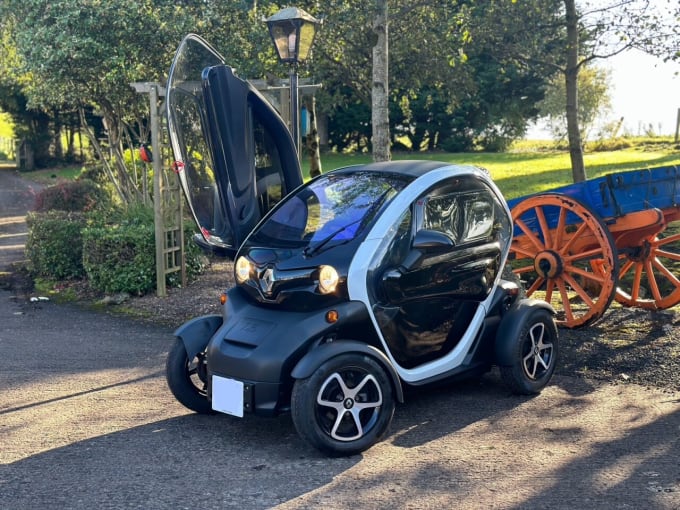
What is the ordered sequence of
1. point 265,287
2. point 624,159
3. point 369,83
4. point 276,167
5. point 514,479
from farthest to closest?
point 624,159 < point 369,83 < point 276,167 < point 265,287 < point 514,479

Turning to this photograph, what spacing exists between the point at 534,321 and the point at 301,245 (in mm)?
1874

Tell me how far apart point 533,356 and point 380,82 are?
6.11m

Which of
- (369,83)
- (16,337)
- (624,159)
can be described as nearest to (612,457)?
(16,337)

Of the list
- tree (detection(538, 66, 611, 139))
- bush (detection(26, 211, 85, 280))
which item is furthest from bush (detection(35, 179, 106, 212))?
tree (detection(538, 66, 611, 139))

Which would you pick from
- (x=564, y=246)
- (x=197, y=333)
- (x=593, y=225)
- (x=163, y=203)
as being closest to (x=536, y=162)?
(x=163, y=203)

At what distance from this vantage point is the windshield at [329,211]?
557cm

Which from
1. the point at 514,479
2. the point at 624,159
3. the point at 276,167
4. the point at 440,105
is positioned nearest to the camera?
the point at 514,479

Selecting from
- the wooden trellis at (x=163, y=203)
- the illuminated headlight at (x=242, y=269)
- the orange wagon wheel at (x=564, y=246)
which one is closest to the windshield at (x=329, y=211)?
the illuminated headlight at (x=242, y=269)

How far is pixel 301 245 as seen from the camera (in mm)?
5605

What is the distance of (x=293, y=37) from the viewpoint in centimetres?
944

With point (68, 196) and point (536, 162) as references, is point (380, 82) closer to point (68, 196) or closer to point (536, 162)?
point (68, 196)

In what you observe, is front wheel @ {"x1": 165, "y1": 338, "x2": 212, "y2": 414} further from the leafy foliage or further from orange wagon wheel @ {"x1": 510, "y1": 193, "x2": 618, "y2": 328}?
the leafy foliage

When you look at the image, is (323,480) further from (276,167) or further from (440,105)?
(440,105)

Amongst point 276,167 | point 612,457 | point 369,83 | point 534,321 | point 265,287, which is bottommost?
point 612,457
